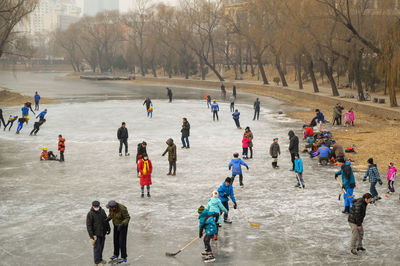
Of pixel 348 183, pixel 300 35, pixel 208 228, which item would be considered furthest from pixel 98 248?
pixel 300 35

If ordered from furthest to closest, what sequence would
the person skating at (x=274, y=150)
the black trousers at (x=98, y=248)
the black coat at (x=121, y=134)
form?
the black coat at (x=121, y=134) → the person skating at (x=274, y=150) → the black trousers at (x=98, y=248)

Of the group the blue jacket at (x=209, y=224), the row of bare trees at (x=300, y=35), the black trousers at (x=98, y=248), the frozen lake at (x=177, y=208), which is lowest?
the frozen lake at (x=177, y=208)

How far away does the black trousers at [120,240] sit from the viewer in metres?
9.16

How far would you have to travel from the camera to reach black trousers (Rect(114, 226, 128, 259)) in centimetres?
916

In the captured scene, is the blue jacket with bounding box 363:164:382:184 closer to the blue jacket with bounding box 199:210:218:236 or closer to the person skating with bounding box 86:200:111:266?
the blue jacket with bounding box 199:210:218:236

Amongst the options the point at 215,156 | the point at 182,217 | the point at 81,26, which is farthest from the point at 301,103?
the point at 81,26

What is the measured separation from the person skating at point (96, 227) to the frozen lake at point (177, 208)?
25.3 inches

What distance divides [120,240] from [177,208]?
383cm

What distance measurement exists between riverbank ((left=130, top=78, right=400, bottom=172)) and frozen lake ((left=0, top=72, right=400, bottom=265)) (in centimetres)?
260

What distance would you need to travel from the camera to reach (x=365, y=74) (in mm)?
47438

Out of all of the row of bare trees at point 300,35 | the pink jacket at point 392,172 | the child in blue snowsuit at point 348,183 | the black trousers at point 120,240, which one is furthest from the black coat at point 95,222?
the row of bare trees at point 300,35

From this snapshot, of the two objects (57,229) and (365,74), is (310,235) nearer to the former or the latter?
(57,229)

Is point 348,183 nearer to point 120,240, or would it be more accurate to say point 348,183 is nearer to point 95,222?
point 120,240

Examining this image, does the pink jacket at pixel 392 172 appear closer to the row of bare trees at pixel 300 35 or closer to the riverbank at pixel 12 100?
the row of bare trees at pixel 300 35
